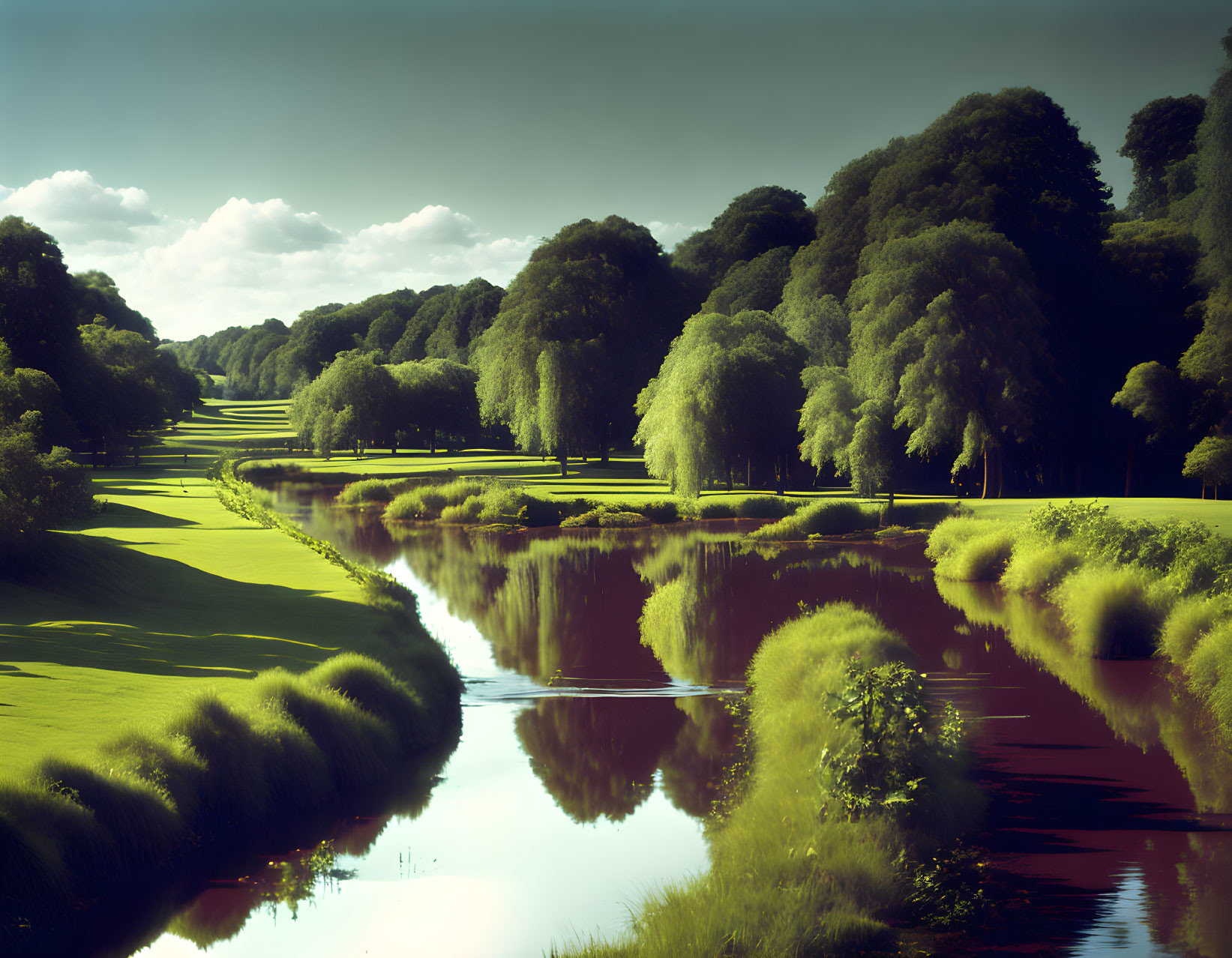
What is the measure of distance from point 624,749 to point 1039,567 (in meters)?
14.4

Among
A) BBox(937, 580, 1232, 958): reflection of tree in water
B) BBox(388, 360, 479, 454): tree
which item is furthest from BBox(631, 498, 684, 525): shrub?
BBox(388, 360, 479, 454): tree

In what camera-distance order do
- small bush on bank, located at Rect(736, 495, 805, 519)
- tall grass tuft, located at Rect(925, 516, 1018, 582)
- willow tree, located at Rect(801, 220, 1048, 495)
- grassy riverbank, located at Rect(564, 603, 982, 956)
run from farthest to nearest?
small bush on bank, located at Rect(736, 495, 805, 519)
willow tree, located at Rect(801, 220, 1048, 495)
tall grass tuft, located at Rect(925, 516, 1018, 582)
grassy riverbank, located at Rect(564, 603, 982, 956)

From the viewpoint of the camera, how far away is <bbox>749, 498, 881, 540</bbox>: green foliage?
3472 centimetres

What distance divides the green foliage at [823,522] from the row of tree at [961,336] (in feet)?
7.86

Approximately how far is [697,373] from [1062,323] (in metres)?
15.2

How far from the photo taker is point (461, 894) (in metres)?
9.02

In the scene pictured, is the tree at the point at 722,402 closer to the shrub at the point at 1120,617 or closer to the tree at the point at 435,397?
the shrub at the point at 1120,617

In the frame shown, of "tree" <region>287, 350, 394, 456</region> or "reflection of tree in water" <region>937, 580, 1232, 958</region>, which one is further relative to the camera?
"tree" <region>287, 350, 394, 456</region>

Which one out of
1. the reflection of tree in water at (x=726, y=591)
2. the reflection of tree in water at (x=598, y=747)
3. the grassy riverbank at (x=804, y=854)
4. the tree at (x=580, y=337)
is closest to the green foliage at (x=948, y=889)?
the grassy riverbank at (x=804, y=854)

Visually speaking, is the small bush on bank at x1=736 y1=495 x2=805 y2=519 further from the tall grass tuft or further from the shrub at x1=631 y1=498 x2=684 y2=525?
the tall grass tuft

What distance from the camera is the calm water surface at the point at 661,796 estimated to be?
8.27 metres

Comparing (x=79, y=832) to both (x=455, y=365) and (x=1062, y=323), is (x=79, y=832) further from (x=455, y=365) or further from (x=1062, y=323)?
(x=455, y=365)

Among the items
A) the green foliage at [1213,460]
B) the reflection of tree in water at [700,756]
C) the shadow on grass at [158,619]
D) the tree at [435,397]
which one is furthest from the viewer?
the tree at [435,397]

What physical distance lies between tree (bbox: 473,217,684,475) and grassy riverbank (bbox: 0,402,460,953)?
3080cm
